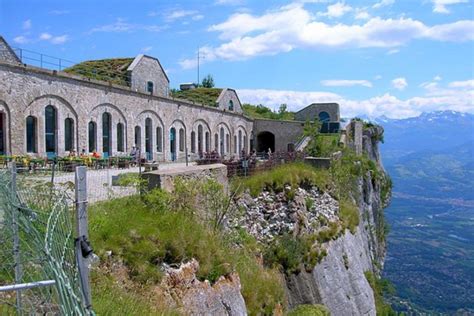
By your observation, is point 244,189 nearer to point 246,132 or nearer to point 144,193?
point 144,193

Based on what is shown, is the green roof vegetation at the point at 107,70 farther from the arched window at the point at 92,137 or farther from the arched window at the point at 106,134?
the arched window at the point at 92,137

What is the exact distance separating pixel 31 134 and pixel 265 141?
30.7 m

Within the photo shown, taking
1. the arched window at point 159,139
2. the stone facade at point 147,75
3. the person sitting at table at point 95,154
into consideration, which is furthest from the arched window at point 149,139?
the person sitting at table at point 95,154

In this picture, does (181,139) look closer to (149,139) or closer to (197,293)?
(149,139)

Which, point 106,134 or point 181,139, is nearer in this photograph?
Result: point 106,134

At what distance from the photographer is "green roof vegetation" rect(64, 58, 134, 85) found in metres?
27.0

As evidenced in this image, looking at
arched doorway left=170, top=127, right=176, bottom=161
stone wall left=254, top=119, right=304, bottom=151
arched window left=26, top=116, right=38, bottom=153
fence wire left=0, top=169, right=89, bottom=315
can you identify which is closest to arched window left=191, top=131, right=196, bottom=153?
arched doorway left=170, top=127, right=176, bottom=161

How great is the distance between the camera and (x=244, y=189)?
1492cm

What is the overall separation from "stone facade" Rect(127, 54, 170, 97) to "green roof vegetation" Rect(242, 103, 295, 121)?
18.0m

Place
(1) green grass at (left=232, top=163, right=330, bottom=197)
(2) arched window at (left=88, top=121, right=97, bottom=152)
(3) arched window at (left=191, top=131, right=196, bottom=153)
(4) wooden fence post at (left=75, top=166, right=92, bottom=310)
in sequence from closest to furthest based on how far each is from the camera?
(4) wooden fence post at (left=75, top=166, right=92, bottom=310) → (1) green grass at (left=232, top=163, right=330, bottom=197) → (2) arched window at (left=88, top=121, right=97, bottom=152) → (3) arched window at (left=191, top=131, right=196, bottom=153)

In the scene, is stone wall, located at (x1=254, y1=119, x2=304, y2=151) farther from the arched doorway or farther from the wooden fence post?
the wooden fence post

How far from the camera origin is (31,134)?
70.0 ft

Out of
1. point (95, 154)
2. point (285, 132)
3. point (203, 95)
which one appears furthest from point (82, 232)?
point (285, 132)


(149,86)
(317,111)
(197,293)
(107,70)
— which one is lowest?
(197,293)
